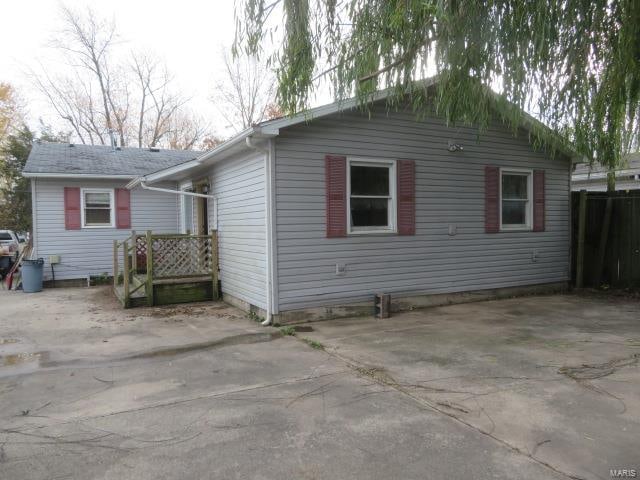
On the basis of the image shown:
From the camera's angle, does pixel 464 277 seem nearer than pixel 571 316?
No

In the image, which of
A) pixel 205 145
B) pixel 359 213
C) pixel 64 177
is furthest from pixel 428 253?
pixel 205 145

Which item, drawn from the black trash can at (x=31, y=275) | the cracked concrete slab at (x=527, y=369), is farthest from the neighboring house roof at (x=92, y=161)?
the cracked concrete slab at (x=527, y=369)

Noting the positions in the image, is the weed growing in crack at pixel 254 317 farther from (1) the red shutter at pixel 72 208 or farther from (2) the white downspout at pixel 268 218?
(1) the red shutter at pixel 72 208

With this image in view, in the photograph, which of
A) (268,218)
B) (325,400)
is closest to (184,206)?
(268,218)

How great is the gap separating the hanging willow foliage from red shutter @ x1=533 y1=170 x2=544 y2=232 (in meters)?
4.35

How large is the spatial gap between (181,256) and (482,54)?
21.7 ft

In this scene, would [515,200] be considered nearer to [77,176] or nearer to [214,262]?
[214,262]

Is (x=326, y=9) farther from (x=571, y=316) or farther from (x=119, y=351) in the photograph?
(x=571, y=316)

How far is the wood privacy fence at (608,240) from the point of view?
895 centimetres

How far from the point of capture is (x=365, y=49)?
4.21m

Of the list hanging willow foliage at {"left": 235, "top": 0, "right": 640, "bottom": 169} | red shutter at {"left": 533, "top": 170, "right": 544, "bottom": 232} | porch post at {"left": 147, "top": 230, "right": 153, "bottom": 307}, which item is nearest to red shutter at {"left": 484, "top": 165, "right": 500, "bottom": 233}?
red shutter at {"left": 533, "top": 170, "right": 544, "bottom": 232}

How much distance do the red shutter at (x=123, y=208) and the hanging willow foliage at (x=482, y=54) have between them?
896cm

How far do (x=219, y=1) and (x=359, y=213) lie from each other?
155 inches

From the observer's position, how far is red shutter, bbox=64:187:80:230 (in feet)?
37.4
